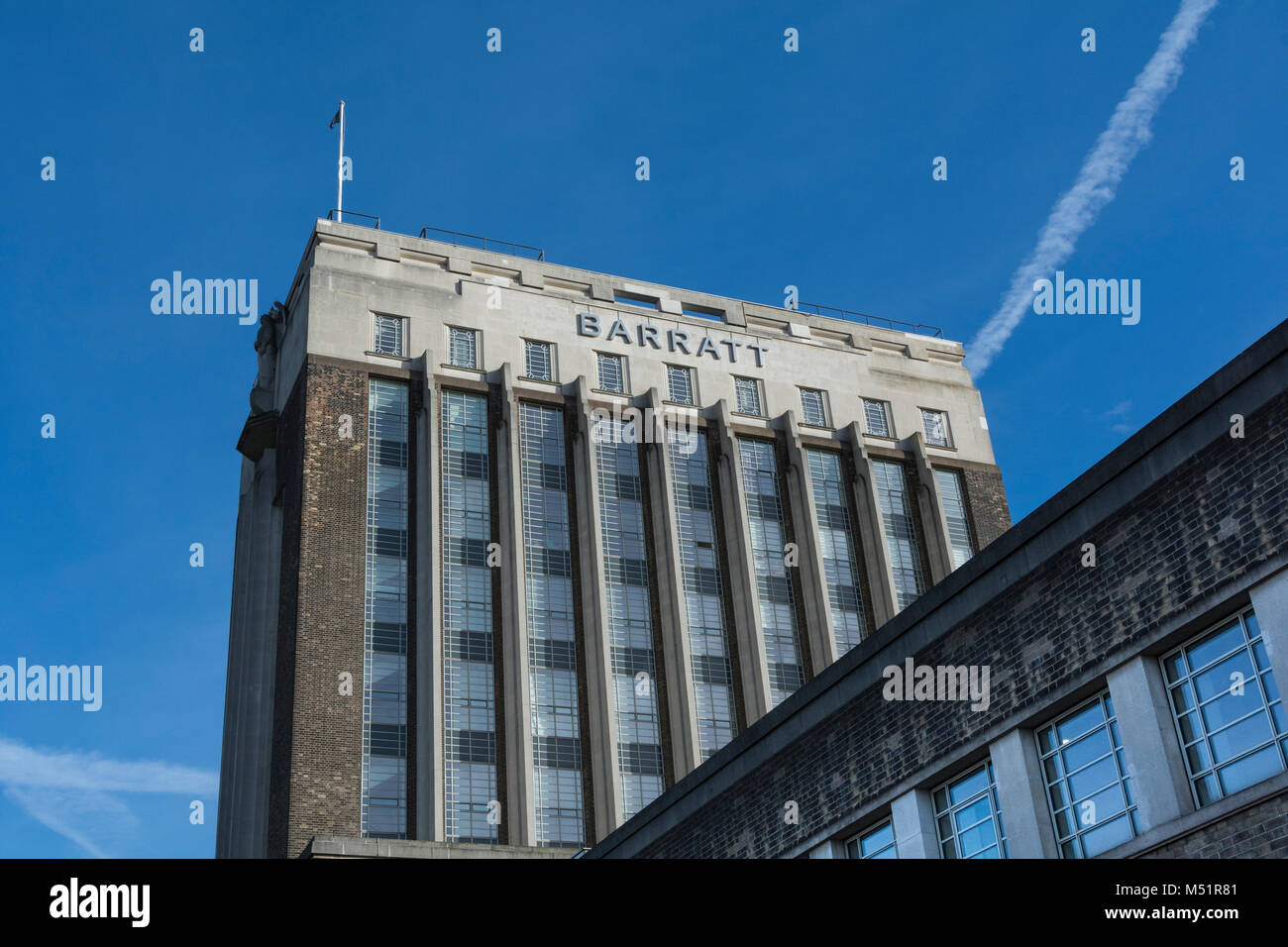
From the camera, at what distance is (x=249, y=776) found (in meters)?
50.0

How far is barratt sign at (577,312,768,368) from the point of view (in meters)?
60.5

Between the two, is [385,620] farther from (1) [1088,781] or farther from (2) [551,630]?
(1) [1088,781]

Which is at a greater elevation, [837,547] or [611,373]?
[611,373]

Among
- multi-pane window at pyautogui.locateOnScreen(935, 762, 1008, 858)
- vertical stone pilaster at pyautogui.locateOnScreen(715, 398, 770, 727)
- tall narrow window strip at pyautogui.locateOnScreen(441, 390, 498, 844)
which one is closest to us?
multi-pane window at pyautogui.locateOnScreen(935, 762, 1008, 858)

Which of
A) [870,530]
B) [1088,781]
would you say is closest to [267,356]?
[870,530]

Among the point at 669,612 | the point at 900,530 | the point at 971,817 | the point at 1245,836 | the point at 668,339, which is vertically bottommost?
the point at 1245,836

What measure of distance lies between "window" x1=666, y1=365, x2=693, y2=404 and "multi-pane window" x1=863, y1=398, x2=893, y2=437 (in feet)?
27.9

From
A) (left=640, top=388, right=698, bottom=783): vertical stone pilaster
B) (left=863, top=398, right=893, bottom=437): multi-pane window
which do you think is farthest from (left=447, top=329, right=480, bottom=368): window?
(left=863, top=398, right=893, bottom=437): multi-pane window

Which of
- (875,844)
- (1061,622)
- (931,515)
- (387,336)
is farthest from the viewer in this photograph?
(931,515)

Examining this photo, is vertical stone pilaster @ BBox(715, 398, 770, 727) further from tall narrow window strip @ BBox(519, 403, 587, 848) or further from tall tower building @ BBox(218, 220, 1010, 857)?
tall narrow window strip @ BBox(519, 403, 587, 848)

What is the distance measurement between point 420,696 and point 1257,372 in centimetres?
3706

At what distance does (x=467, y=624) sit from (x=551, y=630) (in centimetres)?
317

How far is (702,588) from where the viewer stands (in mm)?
55531
